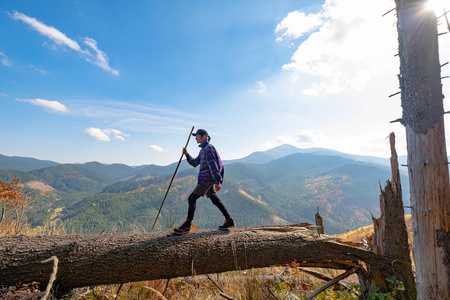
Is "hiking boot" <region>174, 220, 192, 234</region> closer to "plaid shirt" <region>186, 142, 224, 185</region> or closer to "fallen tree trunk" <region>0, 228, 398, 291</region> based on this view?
"fallen tree trunk" <region>0, 228, 398, 291</region>

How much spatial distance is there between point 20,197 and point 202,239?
6369mm

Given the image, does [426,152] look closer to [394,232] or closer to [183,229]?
[394,232]

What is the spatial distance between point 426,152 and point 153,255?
4.53 metres

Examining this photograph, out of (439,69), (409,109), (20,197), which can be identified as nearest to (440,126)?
(409,109)

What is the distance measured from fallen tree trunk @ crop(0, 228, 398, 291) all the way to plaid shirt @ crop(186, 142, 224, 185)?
1.13 meters

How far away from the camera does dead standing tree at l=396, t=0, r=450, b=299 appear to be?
3.10 meters

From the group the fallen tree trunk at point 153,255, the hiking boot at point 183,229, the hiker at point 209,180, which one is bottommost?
the fallen tree trunk at point 153,255

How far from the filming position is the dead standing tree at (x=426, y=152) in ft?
10.2

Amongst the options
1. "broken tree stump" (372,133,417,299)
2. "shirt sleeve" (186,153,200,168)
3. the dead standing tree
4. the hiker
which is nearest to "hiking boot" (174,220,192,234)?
the hiker

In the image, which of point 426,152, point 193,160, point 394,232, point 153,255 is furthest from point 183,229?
point 426,152

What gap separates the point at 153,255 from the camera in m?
3.59

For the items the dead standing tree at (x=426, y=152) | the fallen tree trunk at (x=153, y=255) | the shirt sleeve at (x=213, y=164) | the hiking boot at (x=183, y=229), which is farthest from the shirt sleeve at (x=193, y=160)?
the dead standing tree at (x=426, y=152)

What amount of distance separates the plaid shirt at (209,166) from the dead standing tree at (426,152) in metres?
3.40

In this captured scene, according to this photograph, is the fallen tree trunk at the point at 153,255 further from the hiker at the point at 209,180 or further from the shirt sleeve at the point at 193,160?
the shirt sleeve at the point at 193,160
